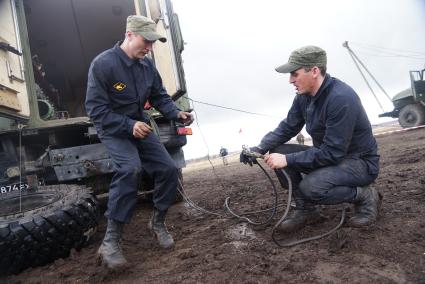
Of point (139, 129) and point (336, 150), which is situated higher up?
point (139, 129)

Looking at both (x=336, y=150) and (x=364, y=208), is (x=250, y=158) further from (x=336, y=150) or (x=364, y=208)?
(x=364, y=208)

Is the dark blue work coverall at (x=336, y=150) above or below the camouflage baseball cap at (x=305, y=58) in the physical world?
below

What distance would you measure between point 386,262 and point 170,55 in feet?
10.3

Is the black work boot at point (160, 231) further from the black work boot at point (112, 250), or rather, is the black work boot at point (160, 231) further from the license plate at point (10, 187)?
the license plate at point (10, 187)

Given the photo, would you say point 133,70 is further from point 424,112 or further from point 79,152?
point 424,112

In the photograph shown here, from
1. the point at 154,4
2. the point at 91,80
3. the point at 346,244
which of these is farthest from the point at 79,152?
the point at 346,244

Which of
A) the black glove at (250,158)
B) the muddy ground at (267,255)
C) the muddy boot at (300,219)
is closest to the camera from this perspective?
the muddy ground at (267,255)

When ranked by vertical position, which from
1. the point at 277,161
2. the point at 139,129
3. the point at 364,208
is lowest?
the point at 364,208

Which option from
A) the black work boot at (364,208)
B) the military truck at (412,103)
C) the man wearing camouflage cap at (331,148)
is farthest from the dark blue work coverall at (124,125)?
the military truck at (412,103)

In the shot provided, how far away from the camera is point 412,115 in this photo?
584 inches

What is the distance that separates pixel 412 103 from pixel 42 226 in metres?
15.1

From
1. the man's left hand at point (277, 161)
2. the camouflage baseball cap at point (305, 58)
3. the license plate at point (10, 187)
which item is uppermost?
the camouflage baseball cap at point (305, 58)

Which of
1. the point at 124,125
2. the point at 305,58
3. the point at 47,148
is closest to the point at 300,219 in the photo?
the point at 305,58

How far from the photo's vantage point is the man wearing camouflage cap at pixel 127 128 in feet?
9.37
